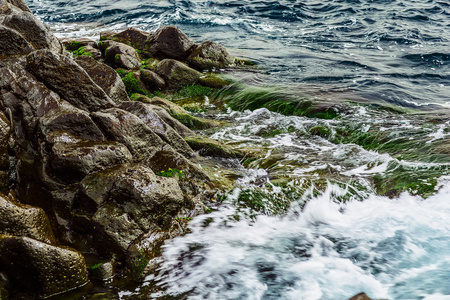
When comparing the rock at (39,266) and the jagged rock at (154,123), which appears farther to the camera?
the jagged rock at (154,123)

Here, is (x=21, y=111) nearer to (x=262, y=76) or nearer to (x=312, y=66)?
(x=262, y=76)

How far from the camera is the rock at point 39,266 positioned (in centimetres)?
447

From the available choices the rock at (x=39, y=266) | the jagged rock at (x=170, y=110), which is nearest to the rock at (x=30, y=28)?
the jagged rock at (x=170, y=110)

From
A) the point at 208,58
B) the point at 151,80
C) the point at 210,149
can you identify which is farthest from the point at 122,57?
the point at 210,149

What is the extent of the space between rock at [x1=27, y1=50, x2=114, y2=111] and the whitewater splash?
10.3ft

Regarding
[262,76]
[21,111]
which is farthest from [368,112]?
[21,111]

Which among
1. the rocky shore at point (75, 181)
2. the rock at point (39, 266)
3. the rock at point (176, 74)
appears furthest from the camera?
the rock at point (176, 74)

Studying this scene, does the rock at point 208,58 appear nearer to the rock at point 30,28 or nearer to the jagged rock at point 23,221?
the rock at point 30,28

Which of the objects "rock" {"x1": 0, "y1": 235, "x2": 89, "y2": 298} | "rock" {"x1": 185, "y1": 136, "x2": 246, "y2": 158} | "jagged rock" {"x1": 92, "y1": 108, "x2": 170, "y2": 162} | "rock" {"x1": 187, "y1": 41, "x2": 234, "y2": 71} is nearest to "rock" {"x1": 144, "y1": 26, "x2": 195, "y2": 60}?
"rock" {"x1": 187, "y1": 41, "x2": 234, "y2": 71}

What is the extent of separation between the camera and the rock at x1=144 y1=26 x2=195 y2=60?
15891 mm

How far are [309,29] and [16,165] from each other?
21.7 metres

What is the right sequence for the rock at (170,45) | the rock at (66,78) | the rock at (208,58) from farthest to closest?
the rock at (170,45), the rock at (208,58), the rock at (66,78)

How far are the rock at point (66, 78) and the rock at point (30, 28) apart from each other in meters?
1.24

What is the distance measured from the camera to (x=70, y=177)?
582 cm
